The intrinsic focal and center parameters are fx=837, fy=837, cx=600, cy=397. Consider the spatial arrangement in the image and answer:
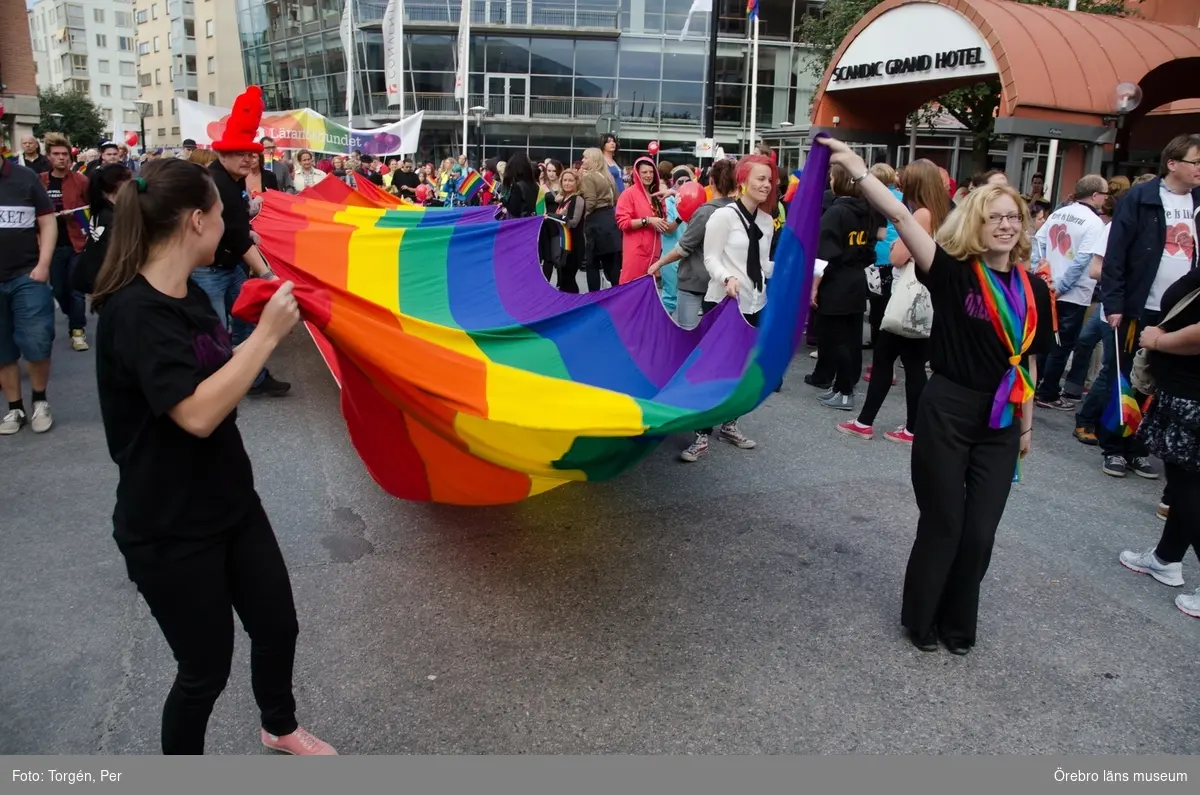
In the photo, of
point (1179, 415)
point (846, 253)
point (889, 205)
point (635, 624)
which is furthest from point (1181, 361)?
point (846, 253)

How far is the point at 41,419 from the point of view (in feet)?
19.3

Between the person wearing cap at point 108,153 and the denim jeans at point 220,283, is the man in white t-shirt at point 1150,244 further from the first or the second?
the person wearing cap at point 108,153

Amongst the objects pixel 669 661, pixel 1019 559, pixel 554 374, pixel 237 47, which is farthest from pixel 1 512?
pixel 237 47

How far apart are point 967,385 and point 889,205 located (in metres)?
0.77

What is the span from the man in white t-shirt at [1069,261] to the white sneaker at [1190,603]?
329cm

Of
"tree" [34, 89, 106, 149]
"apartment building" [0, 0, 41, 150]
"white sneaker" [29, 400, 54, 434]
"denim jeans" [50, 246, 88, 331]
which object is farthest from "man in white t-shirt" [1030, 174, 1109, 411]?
"tree" [34, 89, 106, 149]

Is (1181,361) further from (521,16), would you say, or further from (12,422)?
(521,16)

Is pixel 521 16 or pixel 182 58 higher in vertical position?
pixel 182 58

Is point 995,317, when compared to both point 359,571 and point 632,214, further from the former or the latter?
point 632,214

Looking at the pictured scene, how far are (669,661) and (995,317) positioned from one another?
182 cm

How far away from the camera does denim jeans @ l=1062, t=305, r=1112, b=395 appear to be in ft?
22.1

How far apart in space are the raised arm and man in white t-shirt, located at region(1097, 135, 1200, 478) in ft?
8.99

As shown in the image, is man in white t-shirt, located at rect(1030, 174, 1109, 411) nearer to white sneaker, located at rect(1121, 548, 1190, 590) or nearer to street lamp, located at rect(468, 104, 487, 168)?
white sneaker, located at rect(1121, 548, 1190, 590)

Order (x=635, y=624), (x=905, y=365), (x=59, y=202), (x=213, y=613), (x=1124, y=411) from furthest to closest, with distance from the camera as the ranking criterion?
(x=59, y=202) < (x=905, y=365) < (x=1124, y=411) < (x=635, y=624) < (x=213, y=613)
